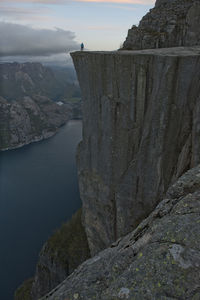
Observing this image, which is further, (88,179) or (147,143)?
(88,179)

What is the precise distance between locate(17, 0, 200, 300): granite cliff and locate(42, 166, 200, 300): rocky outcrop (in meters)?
0.03

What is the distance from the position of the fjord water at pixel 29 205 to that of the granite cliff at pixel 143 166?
4349cm

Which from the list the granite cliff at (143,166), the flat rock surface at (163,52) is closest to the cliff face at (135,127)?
the flat rock surface at (163,52)

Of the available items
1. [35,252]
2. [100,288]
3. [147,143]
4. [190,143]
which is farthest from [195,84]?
[35,252]

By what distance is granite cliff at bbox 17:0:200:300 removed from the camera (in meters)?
7.27

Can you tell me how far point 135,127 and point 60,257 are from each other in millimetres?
37836

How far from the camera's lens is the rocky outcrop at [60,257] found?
46.2m

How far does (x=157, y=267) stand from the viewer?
23.2 ft

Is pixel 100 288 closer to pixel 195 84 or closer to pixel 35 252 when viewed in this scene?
pixel 195 84

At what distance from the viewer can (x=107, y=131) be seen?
28344 mm

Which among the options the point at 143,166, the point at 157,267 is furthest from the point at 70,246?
the point at 157,267

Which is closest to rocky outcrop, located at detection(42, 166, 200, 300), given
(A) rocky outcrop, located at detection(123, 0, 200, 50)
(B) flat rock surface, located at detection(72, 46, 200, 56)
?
(B) flat rock surface, located at detection(72, 46, 200, 56)

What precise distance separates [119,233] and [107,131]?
1560 centimetres

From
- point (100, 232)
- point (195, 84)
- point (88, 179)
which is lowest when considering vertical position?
point (100, 232)
